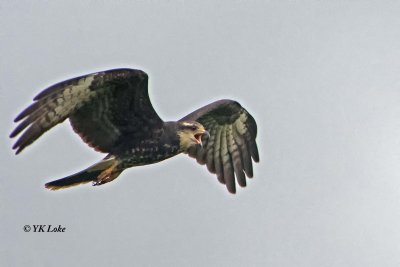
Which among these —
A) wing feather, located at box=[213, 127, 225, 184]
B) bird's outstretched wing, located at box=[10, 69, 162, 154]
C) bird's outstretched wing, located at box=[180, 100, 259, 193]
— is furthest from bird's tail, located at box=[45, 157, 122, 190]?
wing feather, located at box=[213, 127, 225, 184]

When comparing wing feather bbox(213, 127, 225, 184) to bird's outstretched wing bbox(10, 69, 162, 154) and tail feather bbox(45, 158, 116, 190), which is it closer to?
bird's outstretched wing bbox(10, 69, 162, 154)

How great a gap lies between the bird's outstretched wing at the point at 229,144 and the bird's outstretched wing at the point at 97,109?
1.71 m

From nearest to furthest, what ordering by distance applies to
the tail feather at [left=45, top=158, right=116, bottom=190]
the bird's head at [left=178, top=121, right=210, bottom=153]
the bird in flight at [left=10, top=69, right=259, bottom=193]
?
the bird in flight at [left=10, top=69, right=259, bottom=193], the tail feather at [left=45, top=158, right=116, bottom=190], the bird's head at [left=178, top=121, right=210, bottom=153]

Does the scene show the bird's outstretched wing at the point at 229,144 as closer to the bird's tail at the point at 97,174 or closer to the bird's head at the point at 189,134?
the bird's head at the point at 189,134

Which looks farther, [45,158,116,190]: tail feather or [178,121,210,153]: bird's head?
[178,121,210,153]: bird's head

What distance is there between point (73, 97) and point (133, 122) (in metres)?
1.19

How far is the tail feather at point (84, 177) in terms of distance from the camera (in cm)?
1809

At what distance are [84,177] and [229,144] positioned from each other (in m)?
2.81

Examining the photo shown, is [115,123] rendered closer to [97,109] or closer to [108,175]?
[97,109]

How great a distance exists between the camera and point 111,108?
1814 centimetres

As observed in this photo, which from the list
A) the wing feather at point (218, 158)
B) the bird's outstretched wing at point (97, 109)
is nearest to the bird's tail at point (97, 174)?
the bird's outstretched wing at point (97, 109)

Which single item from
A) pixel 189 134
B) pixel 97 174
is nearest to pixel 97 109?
pixel 97 174

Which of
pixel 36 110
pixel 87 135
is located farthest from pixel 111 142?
pixel 36 110

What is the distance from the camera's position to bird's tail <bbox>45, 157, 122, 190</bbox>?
18.2m
